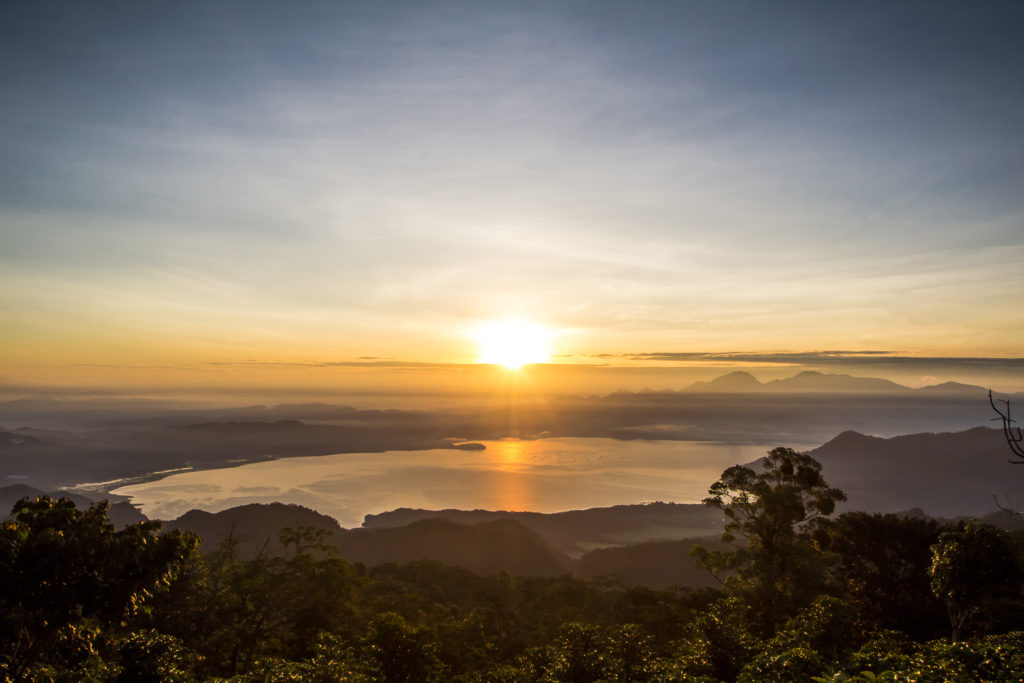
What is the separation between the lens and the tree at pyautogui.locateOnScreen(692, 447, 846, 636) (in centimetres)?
2280

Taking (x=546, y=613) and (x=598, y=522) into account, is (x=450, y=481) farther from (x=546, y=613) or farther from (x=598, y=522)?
(x=546, y=613)

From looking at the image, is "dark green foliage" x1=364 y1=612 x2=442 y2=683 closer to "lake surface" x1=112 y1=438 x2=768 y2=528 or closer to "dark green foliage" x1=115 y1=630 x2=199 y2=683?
"dark green foliage" x1=115 y1=630 x2=199 y2=683

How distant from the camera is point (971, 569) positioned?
14102 millimetres

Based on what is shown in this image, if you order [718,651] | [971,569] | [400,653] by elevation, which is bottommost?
[400,653]

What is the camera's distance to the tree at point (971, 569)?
46.2 feet

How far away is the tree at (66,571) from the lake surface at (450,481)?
9039 cm

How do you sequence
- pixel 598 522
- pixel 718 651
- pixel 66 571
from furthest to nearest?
pixel 598 522 → pixel 718 651 → pixel 66 571

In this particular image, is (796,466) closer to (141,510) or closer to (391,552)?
(391,552)

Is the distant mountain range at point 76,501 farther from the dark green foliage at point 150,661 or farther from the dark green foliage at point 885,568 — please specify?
the dark green foliage at point 885,568

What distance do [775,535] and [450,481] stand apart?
117 m

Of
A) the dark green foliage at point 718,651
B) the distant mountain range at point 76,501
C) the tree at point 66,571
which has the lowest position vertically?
the distant mountain range at point 76,501

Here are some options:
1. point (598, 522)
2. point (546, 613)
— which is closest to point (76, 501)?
point (598, 522)

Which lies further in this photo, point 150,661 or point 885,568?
point 885,568

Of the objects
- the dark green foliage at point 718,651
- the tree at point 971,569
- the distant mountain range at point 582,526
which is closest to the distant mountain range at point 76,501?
the distant mountain range at point 582,526
